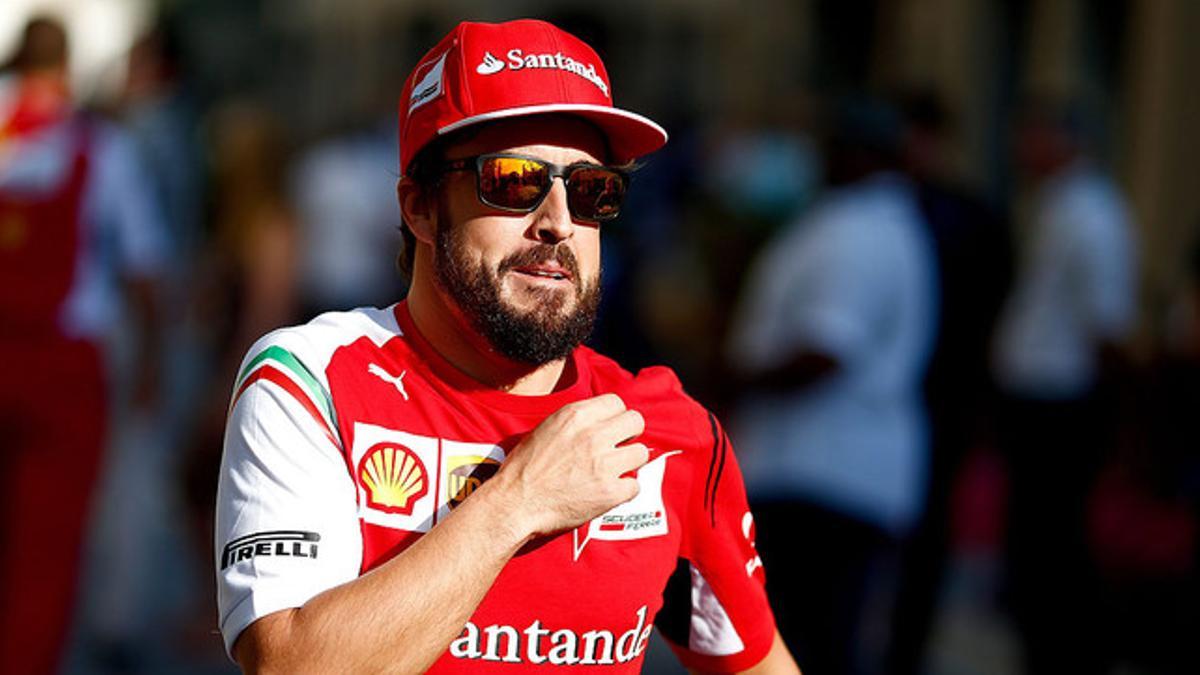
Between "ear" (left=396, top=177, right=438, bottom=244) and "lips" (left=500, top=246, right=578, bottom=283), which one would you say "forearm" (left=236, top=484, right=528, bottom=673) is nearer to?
"lips" (left=500, top=246, right=578, bottom=283)

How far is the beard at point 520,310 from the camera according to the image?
119 inches

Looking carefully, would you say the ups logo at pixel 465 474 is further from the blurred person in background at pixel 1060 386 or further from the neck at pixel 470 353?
the blurred person in background at pixel 1060 386

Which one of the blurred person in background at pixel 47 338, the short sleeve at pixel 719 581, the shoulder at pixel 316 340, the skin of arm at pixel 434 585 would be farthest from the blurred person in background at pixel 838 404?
the skin of arm at pixel 434 585

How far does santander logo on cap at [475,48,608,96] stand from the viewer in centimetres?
298

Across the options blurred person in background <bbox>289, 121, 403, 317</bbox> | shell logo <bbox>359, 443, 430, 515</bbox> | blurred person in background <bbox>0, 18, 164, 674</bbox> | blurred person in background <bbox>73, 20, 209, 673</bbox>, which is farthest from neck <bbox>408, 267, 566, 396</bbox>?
blurred person in background <bbox>289, 121, 403, 317</bbox>

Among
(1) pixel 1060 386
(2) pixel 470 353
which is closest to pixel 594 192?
(2) pixel 470 353

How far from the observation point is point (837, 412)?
234 inches

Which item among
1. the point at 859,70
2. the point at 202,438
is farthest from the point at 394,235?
the point at 859,70

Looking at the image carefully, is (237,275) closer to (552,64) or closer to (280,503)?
(552,64)

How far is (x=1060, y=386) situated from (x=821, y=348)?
2.42 metres

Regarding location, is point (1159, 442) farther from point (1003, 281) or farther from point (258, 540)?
point (258, 540)

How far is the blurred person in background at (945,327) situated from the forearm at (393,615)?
3963mm

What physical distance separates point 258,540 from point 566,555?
0.48 m

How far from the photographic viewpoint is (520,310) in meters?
3.01
